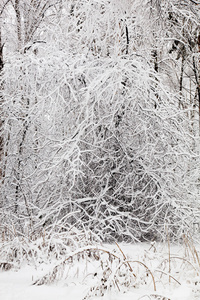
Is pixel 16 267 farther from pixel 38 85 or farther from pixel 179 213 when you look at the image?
pixel 38 85

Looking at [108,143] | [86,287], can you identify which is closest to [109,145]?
[108,143]

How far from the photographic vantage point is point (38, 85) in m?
6.91

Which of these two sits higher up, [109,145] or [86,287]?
[109,145]

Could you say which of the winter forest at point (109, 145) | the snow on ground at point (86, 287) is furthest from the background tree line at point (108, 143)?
the snow on ground at point (86, 287)

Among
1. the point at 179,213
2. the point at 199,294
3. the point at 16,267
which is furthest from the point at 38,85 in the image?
the point at 199,294

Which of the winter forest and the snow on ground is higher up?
the winter forest

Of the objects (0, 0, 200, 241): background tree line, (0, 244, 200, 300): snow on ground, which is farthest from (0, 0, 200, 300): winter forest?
(0, 244, 200, 300): snow on ground

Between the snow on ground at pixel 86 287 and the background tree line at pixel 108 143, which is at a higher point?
the background tree line at pixel 108 143

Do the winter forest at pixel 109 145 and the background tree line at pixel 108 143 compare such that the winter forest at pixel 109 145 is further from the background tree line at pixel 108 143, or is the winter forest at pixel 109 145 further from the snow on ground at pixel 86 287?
the snow on ground at pixel 86 287

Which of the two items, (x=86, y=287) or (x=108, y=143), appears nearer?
(x=86, y=287)

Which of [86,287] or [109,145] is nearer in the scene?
[86,287]

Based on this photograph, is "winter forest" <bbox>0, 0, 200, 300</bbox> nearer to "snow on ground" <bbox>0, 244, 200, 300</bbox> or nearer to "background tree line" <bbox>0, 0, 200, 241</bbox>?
"background tree line" <bbox>0, 0, 200, 241</bbox>

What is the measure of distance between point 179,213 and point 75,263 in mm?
2562

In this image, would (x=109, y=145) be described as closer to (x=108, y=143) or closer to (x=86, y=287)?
(x=108, y=143)
